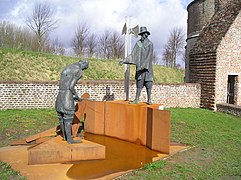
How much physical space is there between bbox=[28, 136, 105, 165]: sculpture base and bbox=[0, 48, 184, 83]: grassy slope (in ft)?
50.2

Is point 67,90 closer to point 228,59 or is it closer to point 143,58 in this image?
point 143,58

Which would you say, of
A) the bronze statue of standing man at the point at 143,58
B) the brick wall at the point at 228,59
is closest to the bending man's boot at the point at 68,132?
the bronze statue of standing man at the point at 143,58

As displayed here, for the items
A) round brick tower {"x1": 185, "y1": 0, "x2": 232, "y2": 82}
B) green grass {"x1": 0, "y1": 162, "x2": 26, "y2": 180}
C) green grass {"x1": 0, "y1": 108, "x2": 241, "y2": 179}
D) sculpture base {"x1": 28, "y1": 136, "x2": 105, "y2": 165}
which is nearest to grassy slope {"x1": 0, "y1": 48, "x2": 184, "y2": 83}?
round brick tower {"x1": 185, "y1": 0, "x2": 232, "y2": 82}

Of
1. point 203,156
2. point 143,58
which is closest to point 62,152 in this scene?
point 203,156

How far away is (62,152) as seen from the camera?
5.32 m

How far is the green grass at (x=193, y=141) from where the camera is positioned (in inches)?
193

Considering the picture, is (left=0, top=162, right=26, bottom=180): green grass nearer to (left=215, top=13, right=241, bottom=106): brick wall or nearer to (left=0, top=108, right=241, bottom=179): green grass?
(left=0, top=108, right=241, bottom=179): green grass

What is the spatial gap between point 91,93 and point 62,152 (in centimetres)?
830

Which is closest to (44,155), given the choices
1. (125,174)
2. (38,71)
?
(125,174)

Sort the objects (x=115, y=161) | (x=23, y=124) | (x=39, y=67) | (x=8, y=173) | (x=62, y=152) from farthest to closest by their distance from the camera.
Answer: (x=39, y=67) → (x=23, y=124) → (x=115, y=161) → (x=62, y=152) → (x=8, y=173)

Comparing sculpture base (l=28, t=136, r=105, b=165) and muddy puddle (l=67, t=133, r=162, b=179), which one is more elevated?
sculpture base (l=28, t=136, r=105, b=165)

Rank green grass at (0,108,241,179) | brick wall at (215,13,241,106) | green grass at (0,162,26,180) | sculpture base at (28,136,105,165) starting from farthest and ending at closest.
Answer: brick wall at (215,13,241,106)
sculpture base at (28,136,105,165)
green grass at (0,108,241,179)
green grass at (0,162,26,180)

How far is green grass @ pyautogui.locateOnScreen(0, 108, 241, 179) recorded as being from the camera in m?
4.89

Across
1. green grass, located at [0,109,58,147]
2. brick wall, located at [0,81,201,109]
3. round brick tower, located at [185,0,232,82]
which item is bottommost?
green grass, located at [0,109,58,147]
